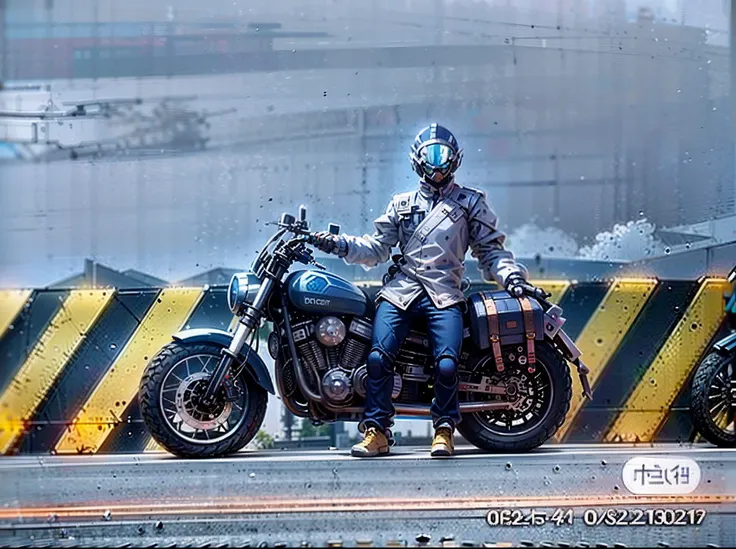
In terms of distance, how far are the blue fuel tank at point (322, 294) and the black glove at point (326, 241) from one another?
4.9 inches

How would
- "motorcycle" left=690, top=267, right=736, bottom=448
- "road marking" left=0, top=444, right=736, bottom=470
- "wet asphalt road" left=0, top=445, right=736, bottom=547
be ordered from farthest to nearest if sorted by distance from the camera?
"motorcycle" left=690, top=267, right=736, bottom=448
"road marking" left=0, top=444, right=736, bottom=470
"wet asphalt road" left=0, top=445, right=736, bottom=547

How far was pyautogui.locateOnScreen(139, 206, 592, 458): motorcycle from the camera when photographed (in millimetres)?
4242

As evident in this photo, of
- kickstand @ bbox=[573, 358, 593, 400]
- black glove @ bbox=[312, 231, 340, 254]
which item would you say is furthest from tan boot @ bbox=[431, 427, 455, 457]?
black glove @ bbox=[312, 231, 340, 254]

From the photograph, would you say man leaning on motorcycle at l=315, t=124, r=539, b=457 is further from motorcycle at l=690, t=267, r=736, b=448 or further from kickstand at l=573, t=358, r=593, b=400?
motorcycle at l=690, t=267, r=736, b=448

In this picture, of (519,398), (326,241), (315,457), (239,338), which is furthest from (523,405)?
(239,338)

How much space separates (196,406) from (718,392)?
2124 millimetres

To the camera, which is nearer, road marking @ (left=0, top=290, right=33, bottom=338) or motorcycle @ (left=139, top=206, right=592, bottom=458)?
road marking @ (left=0, top=290, right=33, bottom=338)

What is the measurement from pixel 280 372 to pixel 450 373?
0.69 meters

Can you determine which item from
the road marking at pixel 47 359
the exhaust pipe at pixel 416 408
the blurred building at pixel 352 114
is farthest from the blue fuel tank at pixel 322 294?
the road marking at pixel 47 359

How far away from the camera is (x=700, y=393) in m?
4.39

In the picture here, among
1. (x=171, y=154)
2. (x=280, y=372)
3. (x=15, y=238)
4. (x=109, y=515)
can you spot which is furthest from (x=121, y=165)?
(x=109, y=515)

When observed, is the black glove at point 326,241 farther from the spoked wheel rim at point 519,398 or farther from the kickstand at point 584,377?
the kickstand at point 584,377

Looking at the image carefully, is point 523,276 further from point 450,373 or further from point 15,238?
point 15,238

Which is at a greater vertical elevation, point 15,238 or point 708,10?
point 708,10
